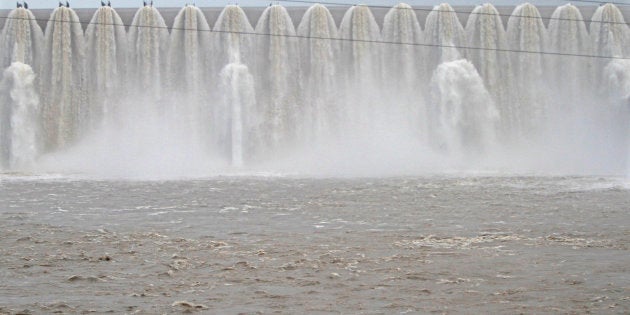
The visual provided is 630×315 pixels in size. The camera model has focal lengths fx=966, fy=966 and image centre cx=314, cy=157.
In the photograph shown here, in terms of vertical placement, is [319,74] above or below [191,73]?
below

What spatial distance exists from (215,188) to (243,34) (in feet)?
30.2

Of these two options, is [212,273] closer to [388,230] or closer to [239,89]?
[388,230]

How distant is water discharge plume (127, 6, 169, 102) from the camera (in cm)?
2812

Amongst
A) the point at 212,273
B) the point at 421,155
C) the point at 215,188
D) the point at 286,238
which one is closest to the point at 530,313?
the point at 212,273

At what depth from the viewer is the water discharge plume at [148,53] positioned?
2812 centimetres

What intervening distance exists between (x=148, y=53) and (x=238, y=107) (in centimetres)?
305

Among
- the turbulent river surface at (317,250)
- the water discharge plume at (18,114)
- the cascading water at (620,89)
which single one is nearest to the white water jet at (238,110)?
the water discharge plume at (18,114)

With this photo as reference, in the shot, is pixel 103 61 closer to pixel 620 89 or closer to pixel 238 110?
pixel 238 110

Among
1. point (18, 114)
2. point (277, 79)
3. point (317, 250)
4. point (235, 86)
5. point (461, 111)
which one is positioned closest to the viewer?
A: point (317, 250)

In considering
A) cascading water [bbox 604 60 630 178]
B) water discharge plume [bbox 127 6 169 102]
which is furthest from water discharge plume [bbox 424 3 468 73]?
water discharge plume [bbox 127 6 169 102]

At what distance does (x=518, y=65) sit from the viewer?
96.8 ft

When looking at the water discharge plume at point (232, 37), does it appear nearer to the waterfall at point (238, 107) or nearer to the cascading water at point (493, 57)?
the waterfall at point (238, 107)

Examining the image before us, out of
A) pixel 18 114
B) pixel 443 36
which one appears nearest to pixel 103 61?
pixel 18 114

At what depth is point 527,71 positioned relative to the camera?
29578 mm
